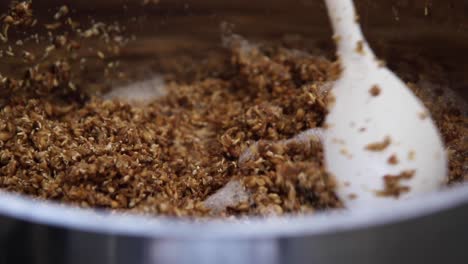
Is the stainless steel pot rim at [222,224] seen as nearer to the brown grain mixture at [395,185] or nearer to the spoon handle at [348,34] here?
the brown grain mixture at [395,185]

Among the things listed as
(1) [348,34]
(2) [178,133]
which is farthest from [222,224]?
(2) [178,133]

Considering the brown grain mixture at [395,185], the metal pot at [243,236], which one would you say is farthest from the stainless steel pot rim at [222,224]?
the brown grain mixture at [395,185]

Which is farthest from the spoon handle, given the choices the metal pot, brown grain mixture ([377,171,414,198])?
the metal pot

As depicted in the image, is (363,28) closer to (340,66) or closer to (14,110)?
(340,66)

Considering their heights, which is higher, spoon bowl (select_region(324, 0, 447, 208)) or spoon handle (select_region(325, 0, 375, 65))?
spoon handle (select_region(325, 0, 375, 65))

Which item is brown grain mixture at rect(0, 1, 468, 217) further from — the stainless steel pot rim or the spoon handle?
the stainless steel pot rim
